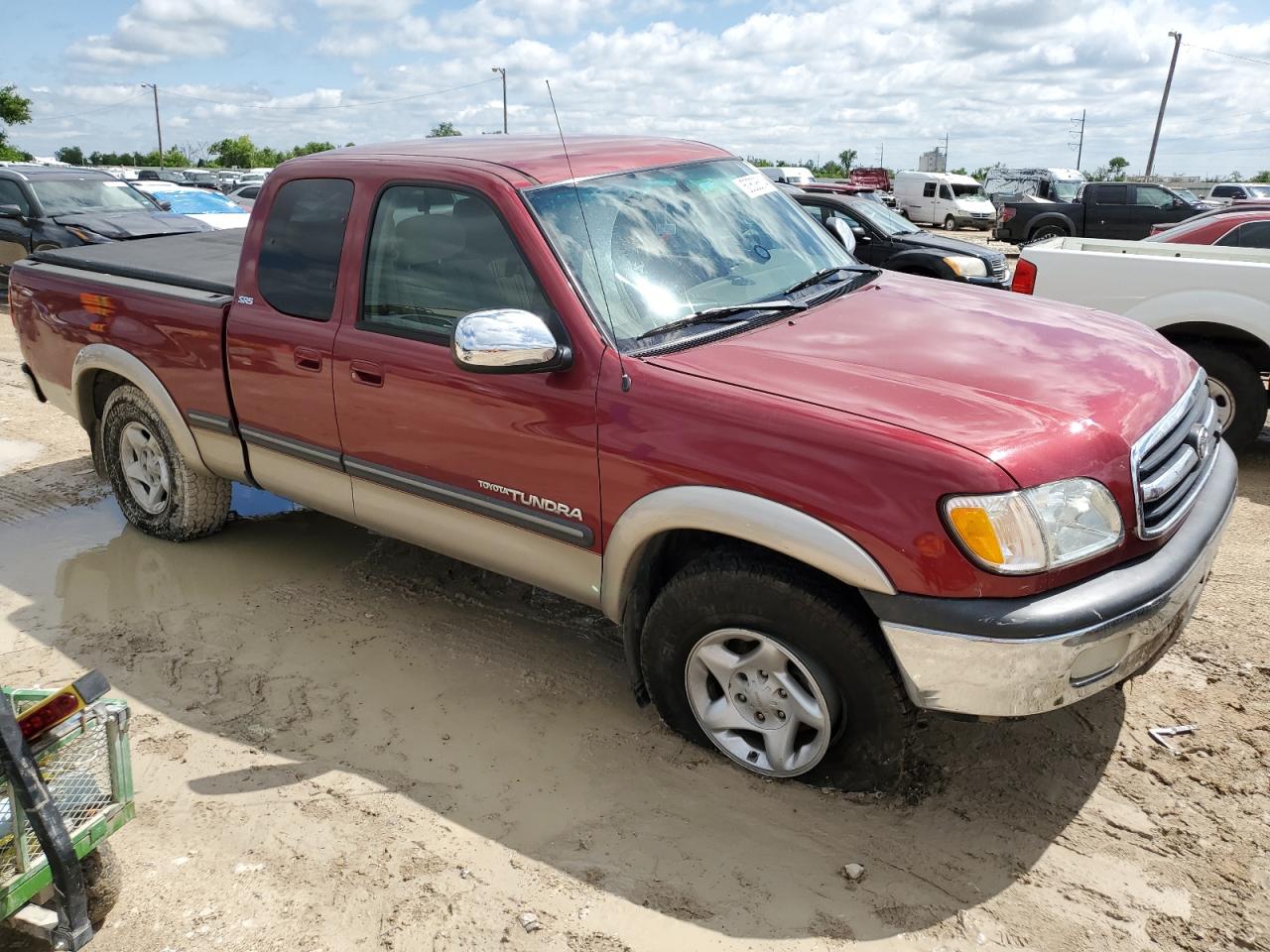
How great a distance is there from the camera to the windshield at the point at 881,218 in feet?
39.5

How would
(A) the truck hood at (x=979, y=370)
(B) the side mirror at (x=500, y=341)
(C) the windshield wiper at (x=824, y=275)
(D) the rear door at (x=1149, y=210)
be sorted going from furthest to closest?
(D) the rear door at (x=1149, y=210) < (C) the windshield wiper at (x=824, y=275) < (B) the side mirror at (x=500, y=341) < (A) the truck hood at (x=979, y=370)

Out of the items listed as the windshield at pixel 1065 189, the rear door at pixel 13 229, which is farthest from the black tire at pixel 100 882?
the windshield at pixel 1065 189

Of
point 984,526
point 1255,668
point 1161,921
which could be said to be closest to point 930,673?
point 984,526

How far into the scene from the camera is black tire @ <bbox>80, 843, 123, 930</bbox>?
2621mm

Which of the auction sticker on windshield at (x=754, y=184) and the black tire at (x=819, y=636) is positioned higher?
the auction sticker on windshield at (x=754, y=184)

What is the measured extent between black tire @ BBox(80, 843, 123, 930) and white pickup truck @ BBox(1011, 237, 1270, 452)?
5.74m

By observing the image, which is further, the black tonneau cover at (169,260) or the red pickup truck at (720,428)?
the black tonneau cover at (169,260)

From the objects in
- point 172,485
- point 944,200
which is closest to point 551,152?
point 172,485

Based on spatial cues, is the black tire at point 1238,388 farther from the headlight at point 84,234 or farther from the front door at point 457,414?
the headlight at point 84,234

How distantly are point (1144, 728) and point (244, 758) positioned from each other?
3016 millimetres

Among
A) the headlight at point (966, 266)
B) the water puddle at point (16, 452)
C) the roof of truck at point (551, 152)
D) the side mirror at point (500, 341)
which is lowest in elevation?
the water puddle at point (16, 452)

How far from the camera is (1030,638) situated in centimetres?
247

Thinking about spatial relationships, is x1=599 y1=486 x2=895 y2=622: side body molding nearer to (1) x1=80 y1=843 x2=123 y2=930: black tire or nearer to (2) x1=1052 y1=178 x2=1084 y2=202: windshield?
(1) x1=80 y1=843 x2=123 y2=930: black tire

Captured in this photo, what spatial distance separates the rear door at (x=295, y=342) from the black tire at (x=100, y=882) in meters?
1.61
